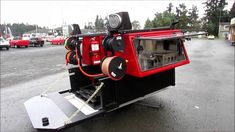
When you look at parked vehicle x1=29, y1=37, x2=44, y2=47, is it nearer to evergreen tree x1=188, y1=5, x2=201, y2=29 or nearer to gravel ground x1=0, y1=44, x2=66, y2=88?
gravel ground x1=0, y1=44, x2=66, y2=88

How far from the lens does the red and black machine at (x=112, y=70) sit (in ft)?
7.06

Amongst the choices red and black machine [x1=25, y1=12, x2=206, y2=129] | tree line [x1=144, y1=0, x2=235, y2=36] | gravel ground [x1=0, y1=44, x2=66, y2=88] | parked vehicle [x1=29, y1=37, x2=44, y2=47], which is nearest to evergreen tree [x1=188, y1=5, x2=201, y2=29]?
tree line [x1=144, y1=0, x2=235, y2=36]

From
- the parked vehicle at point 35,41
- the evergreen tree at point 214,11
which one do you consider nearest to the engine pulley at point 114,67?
the parked vehicle at point 35,41

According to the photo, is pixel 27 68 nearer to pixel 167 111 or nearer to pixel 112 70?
pixel 167 111

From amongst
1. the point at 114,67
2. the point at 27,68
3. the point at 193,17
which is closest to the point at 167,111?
the point at 114,67

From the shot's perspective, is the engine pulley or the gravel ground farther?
the gravel ground

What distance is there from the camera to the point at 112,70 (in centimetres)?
209

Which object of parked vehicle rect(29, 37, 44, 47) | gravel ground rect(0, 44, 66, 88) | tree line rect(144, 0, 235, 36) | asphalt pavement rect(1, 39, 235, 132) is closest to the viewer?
asphalt pavement rect(1, 39, 235, 132)

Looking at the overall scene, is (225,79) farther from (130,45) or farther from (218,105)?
(130,45)

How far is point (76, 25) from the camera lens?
121 inches

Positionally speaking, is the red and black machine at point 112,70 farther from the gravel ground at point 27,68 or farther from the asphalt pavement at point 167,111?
the gravel ground at point 27,68

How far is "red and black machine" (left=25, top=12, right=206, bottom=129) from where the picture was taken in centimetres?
215

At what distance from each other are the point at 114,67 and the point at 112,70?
0.15 feet

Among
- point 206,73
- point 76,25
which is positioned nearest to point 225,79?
point 206,73
